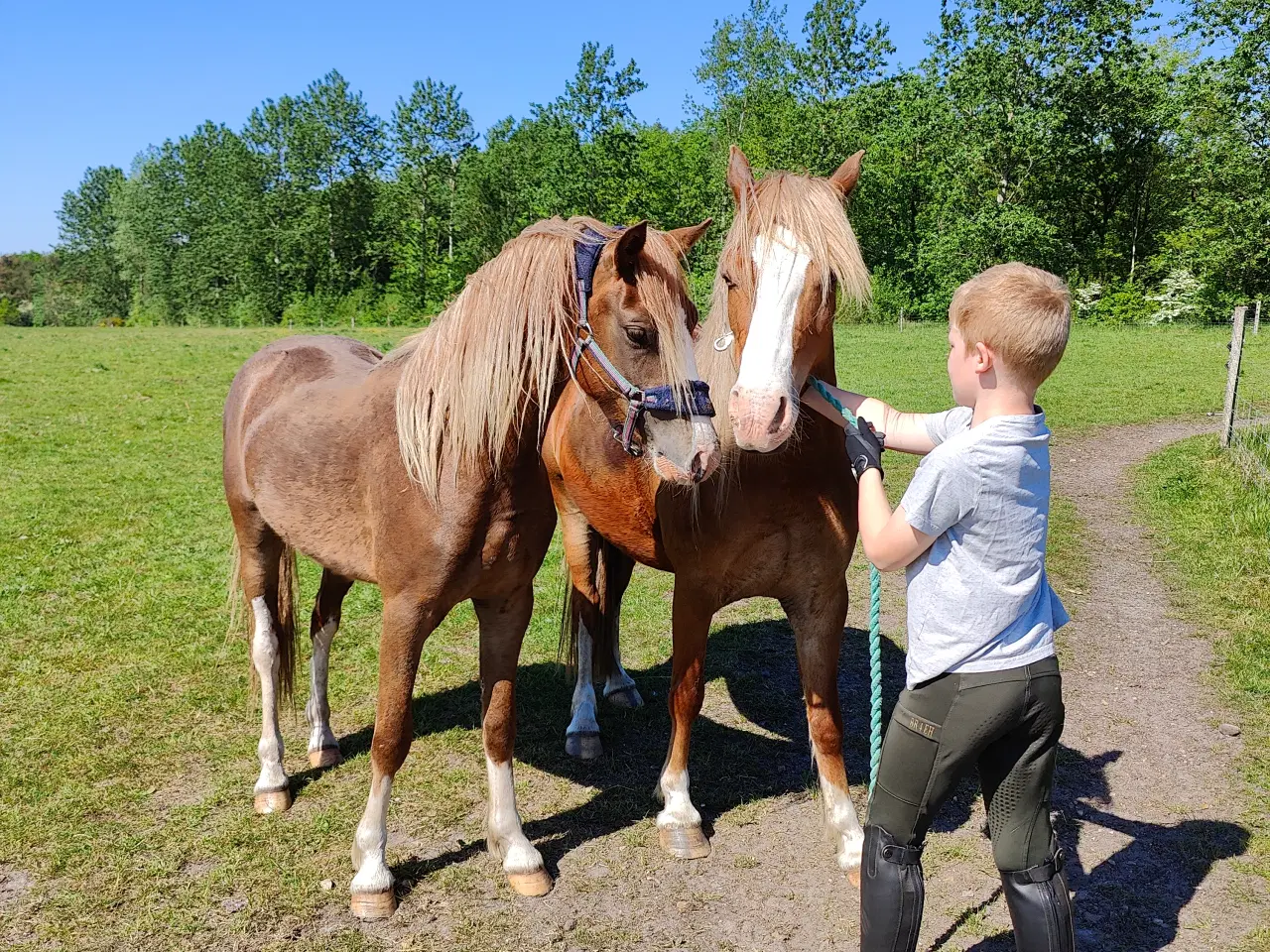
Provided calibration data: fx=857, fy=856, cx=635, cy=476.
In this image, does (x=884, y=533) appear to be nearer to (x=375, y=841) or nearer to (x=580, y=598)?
(x=375, y=841)

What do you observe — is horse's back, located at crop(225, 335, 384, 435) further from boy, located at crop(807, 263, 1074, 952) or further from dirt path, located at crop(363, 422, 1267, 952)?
boy, located at crop(807, 263, 1074, 952)

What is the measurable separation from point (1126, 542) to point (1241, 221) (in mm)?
26400

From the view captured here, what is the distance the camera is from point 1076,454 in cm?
1088

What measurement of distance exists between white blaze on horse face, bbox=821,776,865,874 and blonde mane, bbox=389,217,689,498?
5.84ft

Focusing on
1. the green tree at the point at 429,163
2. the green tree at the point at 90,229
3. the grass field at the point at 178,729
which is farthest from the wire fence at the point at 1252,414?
the green tree at the point at 90,229

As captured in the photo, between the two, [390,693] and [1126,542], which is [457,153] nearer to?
[1126,542]

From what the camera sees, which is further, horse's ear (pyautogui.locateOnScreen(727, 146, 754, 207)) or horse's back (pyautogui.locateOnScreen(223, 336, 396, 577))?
horse's back (pyautogui.locateOnScreen(223, 336, 396, 577))

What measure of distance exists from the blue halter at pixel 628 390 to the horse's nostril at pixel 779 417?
20cm

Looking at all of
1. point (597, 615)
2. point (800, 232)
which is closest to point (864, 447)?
point (800, 232)

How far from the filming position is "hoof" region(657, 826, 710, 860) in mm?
3332

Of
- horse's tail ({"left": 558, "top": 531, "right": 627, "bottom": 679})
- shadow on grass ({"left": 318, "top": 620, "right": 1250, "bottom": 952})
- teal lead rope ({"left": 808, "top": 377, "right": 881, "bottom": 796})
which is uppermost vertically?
teal lead rope ({"left": 808, "top": 377, "right": 881, "bottom": 796})

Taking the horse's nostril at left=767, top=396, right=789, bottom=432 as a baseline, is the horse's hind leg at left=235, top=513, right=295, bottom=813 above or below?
below

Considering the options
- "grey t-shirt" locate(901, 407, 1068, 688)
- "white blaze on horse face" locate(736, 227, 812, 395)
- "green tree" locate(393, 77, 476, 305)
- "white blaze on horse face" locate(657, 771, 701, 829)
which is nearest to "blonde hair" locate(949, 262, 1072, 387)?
"grey t-shirt" locate(901, 407, 1068, 688)

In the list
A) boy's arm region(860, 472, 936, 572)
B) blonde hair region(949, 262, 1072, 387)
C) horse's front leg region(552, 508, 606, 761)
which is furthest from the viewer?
horse's front leg region(552, 508, 606, 761)
